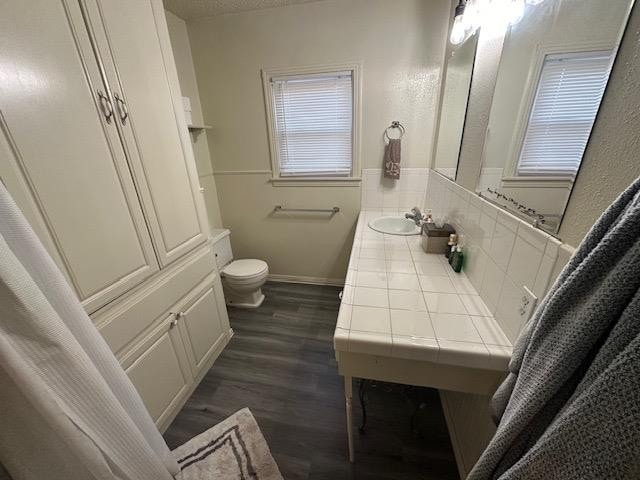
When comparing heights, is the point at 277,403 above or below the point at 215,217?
below

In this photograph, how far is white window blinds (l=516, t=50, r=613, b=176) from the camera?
55 centimetres

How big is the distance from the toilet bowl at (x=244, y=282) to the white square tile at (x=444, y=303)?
4.91ft

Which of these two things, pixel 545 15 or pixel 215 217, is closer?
pixel 545 15

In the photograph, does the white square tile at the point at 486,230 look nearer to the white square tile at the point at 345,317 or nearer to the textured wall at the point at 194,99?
the white square tile at the point at 345,317

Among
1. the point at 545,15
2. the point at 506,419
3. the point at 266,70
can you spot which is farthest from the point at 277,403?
the point at 266,70

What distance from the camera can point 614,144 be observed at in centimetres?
50

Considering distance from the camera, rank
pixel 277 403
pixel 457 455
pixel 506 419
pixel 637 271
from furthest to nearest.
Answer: pixel 277 403 → pixel 457 455 → pixel 506 419 → pixel 637 271

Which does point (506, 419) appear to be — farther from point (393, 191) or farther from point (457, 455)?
point (393, 191)

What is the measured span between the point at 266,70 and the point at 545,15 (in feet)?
6.08

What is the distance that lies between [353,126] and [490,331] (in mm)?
1801

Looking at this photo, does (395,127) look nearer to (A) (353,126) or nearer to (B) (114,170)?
(A) (353,126)

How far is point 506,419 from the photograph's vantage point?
20.5 inches

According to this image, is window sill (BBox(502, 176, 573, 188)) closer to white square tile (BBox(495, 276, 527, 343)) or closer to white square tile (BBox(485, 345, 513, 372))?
white square tile (BBox(495, 276, 527, 343))

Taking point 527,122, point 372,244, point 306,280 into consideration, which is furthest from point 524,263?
point 306,280
